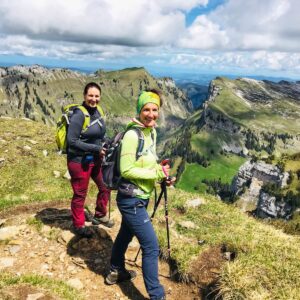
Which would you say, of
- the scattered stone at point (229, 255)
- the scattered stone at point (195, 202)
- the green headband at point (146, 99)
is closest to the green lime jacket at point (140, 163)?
the green headband at point (146, 99)

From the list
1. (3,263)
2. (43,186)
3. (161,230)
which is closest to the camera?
(3,263)

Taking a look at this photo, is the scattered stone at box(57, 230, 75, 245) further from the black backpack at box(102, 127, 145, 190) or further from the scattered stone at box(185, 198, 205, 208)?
the scattered stone at box(185, 198, 205, 208)

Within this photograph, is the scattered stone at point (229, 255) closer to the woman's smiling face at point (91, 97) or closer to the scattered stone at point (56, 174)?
the woman's smiling face at point (91, 97)

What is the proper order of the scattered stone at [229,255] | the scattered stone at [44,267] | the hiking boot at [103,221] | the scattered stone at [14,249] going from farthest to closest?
the hiking boot at [103,221] → the scattered stone at [14,249] → the scattered stone at [229,255] → the scattered stone at [44,267]

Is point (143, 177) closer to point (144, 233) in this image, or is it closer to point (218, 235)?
point (144, 233)

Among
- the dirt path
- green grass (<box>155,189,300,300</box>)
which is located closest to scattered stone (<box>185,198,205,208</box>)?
green grass (<box>155,189,300,300</box>)

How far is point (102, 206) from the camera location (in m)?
14.9

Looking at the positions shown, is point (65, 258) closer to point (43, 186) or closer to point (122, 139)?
point (122, 139)

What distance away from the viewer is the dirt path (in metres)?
11.3

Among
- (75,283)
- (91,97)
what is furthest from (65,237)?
(91,97)

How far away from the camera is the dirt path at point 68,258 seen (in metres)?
11.3

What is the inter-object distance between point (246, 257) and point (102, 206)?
6.27 metres

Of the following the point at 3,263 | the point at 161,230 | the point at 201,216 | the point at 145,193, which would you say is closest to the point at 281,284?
the point at 145,193

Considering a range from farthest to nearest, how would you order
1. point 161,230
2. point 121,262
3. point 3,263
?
1. point 161,230
2. point 3,263
3. point 121,262
